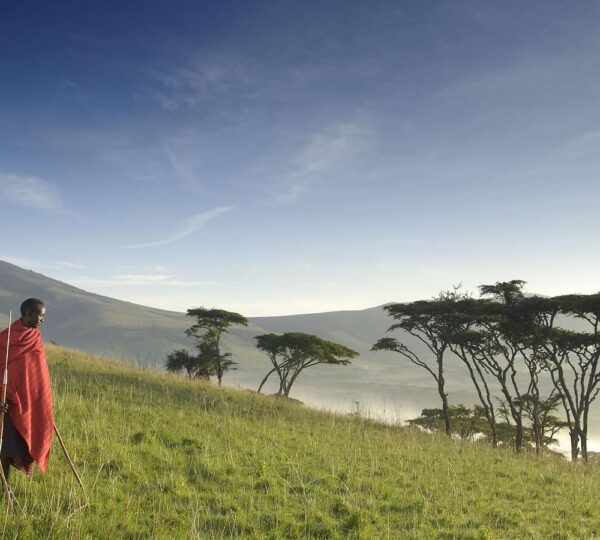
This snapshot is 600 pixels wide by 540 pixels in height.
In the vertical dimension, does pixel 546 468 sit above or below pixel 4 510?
below

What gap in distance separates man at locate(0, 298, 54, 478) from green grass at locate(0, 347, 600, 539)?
2.26 feet

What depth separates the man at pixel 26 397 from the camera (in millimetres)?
5988

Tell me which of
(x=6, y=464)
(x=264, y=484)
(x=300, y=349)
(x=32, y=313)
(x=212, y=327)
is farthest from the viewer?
(x=212, y=327)

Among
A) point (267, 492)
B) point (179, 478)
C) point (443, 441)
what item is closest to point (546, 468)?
point (443, 441)

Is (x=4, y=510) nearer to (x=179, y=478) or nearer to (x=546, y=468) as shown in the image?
(x=179, y=478)

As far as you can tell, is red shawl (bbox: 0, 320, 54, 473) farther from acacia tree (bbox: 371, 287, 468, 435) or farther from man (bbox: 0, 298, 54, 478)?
acacia tree (bbox: 371, 287, 468, 435)

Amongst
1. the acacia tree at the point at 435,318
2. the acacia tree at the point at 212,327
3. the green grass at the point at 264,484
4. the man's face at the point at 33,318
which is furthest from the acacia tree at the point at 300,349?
the man's face at the point at 33,318

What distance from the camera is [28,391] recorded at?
6070mm

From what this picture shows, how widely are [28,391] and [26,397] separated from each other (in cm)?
8

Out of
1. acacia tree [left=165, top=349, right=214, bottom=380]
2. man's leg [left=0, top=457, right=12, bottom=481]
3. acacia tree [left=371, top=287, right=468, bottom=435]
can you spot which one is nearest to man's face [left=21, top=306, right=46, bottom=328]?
man's leg [left=0, top=457, right=12, bottom=481]

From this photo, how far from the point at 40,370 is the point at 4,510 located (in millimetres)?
1805

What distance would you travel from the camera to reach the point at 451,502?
8961mm

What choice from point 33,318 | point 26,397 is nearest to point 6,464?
point 26,397

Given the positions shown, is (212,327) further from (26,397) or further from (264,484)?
(26,397)
